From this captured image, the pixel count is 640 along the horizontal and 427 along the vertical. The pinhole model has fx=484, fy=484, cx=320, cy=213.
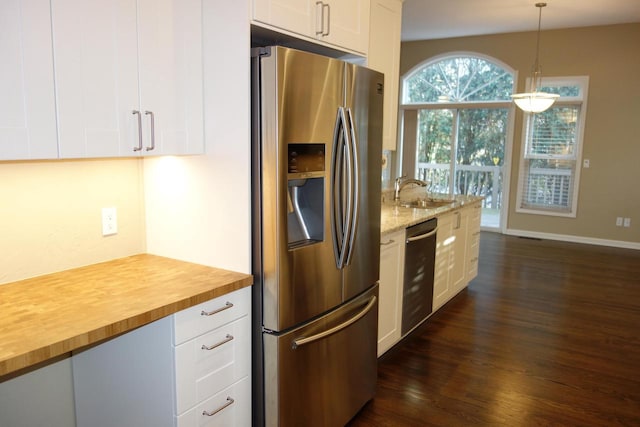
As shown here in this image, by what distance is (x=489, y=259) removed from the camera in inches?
232

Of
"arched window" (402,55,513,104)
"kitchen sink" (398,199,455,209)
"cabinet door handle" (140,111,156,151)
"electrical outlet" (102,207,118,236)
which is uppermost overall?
"arched window" (402,55,513,104)

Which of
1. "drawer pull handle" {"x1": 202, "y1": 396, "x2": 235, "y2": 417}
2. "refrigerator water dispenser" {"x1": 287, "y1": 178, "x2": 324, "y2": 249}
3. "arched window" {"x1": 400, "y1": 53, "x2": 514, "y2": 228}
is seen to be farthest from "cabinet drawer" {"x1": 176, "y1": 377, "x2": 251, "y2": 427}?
"arched window" {"x1": 400, "y1": 53, "x2": 514, "y2": 228}

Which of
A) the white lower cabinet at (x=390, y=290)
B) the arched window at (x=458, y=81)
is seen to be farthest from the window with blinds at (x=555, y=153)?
the white lower cabinet at (x=390, y=290)

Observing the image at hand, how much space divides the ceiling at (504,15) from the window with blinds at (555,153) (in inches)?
34.0

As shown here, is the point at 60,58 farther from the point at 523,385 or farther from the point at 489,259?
the point at 489,259

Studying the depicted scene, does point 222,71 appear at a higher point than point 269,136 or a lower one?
higher

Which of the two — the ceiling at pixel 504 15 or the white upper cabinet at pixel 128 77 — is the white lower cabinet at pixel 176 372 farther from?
the ceiling at pixel 504 15

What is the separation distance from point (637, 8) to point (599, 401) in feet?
16.0

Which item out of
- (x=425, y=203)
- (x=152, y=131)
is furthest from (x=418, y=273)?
(x=152, y=131)

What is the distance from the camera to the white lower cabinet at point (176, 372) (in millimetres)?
1664

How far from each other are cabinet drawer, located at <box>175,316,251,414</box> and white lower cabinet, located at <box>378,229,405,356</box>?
115 cm

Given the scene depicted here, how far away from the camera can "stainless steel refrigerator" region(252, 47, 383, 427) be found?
1812 millimetres

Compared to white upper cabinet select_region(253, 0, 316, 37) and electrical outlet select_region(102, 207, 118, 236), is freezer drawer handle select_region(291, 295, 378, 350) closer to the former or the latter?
electrical outlet select_region(102, 207, 118, 236)

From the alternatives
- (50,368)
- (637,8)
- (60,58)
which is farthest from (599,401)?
(637,8)
